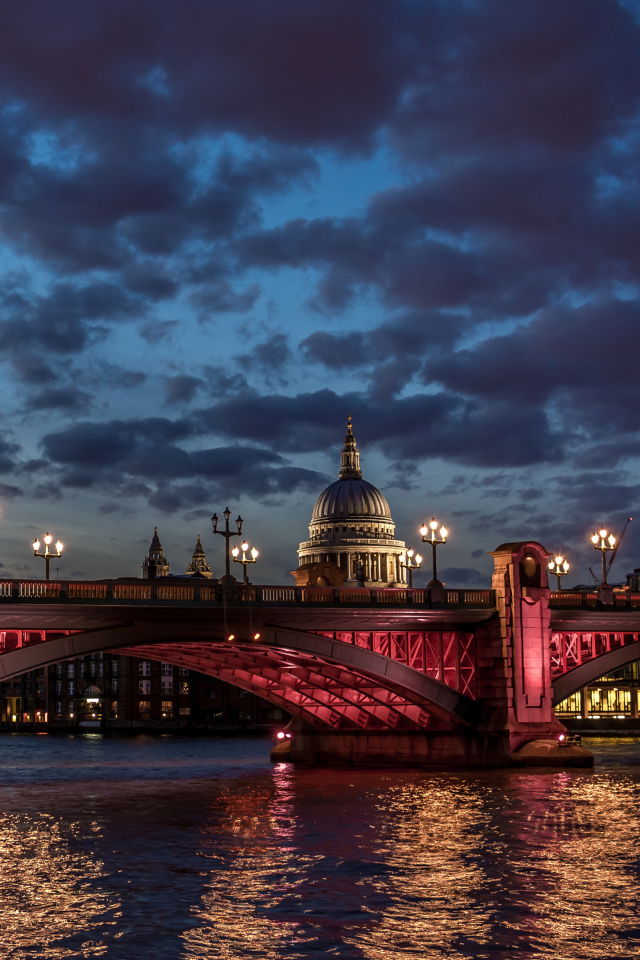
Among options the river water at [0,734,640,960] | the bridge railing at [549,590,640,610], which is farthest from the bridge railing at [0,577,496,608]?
the river water at [0,734,640,960]

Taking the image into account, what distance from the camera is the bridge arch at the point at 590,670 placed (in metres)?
76.2

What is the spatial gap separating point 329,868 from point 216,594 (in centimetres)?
3003

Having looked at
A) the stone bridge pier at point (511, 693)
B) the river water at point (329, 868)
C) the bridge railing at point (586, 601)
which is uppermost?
the bridge railing at point (586, 601)

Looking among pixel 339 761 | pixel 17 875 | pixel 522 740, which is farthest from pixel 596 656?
pixel 17 875

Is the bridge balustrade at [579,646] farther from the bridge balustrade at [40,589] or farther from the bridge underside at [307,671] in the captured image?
the bridge balustrade at [40,589]

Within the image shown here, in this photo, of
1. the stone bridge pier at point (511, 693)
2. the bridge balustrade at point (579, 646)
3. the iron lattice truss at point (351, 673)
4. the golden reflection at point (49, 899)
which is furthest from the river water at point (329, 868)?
the bridge balustrade at point (579, 646)

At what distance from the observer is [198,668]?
3137 inches

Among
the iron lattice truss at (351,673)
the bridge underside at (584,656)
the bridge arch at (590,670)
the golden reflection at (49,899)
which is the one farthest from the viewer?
the bridge underside at (584,656)

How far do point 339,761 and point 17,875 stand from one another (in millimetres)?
45422

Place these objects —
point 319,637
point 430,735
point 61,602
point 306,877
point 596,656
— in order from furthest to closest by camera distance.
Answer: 1. point 596,656
2. point 430,735
3. point 319,637
4. point 61,602
5. point 306,877

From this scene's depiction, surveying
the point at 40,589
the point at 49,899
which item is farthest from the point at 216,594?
the point at 49,899

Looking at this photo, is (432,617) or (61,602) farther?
(432,617)

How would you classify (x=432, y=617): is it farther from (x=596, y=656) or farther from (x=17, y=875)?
(x=17, y=875)

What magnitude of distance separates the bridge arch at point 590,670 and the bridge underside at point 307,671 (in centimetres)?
687
